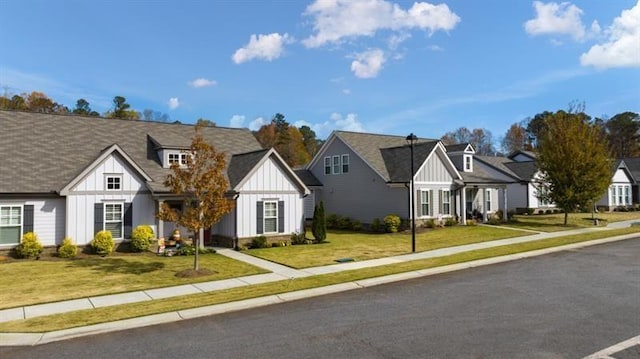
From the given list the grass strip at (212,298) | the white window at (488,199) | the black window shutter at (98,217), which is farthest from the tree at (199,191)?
the white window at (488,199)

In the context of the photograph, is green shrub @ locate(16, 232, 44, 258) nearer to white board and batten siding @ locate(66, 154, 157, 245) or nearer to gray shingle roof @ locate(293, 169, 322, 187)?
white board and batten siding @ locate(66, 154, 157, 245)

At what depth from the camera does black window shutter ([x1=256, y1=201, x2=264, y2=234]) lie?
23.5 m

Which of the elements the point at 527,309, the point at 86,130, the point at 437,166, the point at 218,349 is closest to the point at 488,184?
the point at 437,166

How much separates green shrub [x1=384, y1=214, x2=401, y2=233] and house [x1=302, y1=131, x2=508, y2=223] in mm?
929

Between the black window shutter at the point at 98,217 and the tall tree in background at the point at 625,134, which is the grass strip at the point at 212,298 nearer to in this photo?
the black window shutter at the point at 98,217

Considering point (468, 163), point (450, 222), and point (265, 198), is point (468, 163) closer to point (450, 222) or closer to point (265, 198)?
point (450, 222)

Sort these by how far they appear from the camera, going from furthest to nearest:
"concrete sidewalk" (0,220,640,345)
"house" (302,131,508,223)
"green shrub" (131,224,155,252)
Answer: "house" (302,131,508,223) < "green shrub" (131,224,155,252) < "concrete sidewalk" (0,220,640,345)

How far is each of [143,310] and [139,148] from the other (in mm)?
16021

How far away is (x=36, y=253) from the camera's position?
62.6 feet

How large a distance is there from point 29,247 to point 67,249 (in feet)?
4.69

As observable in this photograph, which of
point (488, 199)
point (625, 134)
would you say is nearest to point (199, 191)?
point (488, 199)

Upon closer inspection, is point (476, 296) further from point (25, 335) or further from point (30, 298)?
point (30, 298)

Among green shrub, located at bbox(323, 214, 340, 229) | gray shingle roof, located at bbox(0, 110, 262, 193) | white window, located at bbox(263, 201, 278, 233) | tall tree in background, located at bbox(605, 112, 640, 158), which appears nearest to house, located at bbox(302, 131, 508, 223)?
green shrub, located at bbox(323, 214, 340, 229)

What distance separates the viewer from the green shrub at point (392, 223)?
95.9 ft
